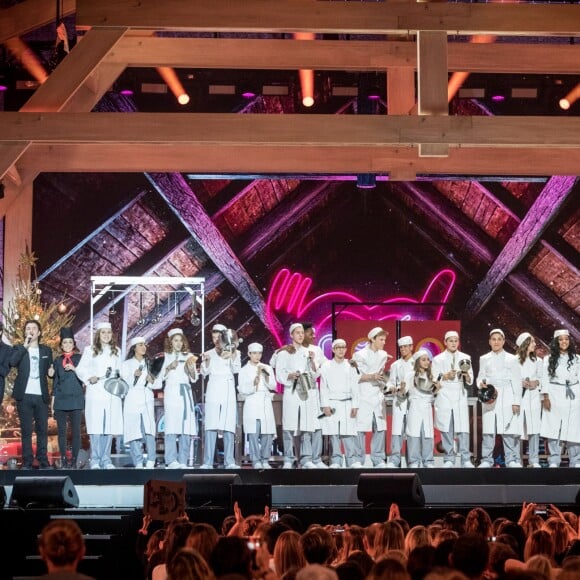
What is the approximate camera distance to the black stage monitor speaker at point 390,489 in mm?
9977

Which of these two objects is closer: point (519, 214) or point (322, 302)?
point (322, 302)

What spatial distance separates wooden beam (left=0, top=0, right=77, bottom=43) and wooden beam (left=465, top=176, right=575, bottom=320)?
21.9 feet

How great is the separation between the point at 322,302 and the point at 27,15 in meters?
5.46

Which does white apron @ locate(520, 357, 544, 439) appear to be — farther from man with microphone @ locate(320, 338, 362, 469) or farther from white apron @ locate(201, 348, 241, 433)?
white apron @ locate(201, 348, 241, 433)

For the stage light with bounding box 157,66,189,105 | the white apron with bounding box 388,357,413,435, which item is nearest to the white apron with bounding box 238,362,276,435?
the white apron with bounding box 388,357,413,435

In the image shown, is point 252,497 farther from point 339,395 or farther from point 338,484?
point 339,395

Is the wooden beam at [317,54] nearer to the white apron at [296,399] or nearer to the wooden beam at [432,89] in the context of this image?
the wooden beam at [432,89]

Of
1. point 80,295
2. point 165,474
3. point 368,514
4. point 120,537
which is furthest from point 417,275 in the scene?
point 120,537

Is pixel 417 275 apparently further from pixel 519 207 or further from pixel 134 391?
pixel 134 391

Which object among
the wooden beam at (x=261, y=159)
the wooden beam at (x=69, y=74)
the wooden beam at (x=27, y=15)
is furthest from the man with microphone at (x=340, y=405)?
the wooden beam at (x=27, y=15)

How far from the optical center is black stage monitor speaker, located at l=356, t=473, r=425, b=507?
32.7ft

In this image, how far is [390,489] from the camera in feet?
33.1

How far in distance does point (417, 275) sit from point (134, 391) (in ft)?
17.1

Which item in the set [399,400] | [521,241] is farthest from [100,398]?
[521,241]
